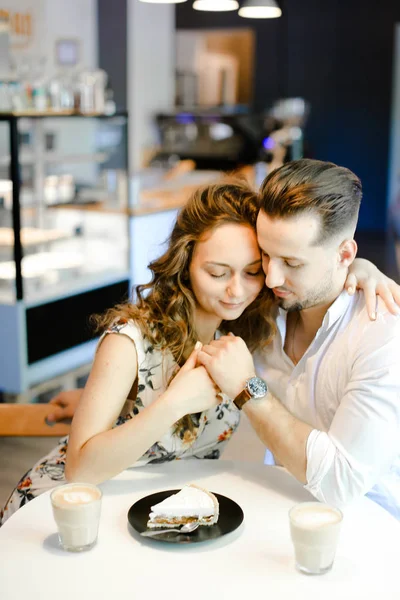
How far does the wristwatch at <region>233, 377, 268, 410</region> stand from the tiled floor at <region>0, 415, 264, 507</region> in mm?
1089

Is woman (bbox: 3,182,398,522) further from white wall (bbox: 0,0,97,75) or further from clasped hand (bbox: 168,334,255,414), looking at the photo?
white wall (bbox: 0,0,97,75)

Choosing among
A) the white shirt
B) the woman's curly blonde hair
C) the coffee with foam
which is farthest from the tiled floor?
the coffee with foam

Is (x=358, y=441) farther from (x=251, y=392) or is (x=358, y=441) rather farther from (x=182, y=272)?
(x=182, y=272)

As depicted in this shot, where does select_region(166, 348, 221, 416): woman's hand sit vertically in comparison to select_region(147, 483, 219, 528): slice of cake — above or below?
above

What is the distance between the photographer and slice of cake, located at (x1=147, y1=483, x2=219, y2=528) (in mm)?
1494

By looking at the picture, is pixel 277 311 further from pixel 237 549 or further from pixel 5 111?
pixel 5 111

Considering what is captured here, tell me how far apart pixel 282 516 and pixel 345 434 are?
22cm

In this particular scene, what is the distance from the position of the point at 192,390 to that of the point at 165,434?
27 centimetres

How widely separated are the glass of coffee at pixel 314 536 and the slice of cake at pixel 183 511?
0.21 m

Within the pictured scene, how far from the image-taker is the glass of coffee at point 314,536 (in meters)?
1.33

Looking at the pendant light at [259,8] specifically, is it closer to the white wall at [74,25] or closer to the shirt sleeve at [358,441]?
the white wall at [74,25]

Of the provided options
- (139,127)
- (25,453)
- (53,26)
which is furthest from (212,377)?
(139,127)

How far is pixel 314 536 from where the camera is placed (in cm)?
133

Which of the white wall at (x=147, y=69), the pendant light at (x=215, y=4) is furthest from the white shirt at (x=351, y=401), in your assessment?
the white wall at (x=147, y=69)
